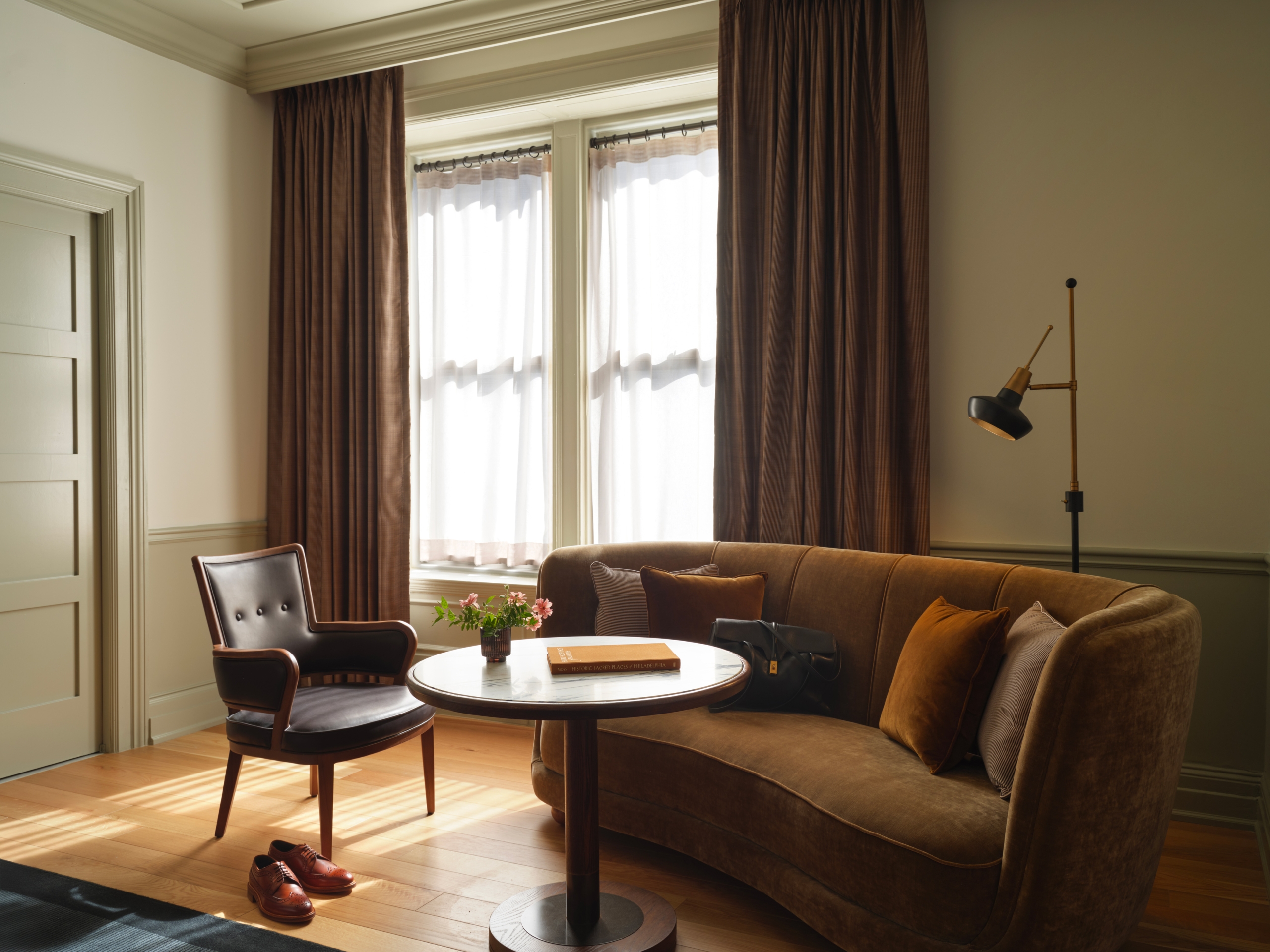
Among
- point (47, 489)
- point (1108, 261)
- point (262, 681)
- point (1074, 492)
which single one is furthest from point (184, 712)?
point (1108, 261)

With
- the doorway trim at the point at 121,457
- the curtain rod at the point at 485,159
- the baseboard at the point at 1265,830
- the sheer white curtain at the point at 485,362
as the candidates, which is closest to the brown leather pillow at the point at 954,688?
the baseboard at the point at 1265,830

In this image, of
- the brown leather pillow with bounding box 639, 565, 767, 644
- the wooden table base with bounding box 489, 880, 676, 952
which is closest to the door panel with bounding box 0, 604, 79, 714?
the wooden table base with bounding box 489, 880, 676, 952

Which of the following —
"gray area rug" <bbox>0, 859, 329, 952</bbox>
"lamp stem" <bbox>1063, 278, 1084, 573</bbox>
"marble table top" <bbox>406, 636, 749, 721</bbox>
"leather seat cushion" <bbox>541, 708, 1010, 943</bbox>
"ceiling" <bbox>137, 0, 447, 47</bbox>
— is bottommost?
"gray area rug" <bbox>0, 859, 329, 952</bbox>

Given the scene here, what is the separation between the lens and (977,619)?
2.17 metres

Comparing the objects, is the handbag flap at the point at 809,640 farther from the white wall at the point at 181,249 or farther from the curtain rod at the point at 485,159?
the white wall at the point at 181,249

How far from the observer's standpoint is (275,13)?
3.87 m

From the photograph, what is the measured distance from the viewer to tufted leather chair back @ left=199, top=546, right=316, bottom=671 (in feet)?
9.50

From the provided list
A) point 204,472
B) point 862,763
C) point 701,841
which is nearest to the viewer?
point 862,763

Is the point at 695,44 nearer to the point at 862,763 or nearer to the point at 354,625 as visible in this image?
the point at 354,625

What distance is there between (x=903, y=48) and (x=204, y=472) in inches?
139

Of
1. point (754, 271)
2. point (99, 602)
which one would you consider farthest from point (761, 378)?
point (99, 602)

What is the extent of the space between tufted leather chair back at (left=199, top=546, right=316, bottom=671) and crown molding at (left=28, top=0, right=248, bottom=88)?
7.78 ft

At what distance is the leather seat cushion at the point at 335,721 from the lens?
8.33 ft

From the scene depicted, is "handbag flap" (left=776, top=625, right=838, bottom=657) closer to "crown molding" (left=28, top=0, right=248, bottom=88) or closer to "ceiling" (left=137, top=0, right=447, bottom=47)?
"ceiling" (left=137, top=0, right=447, bottom=47)
